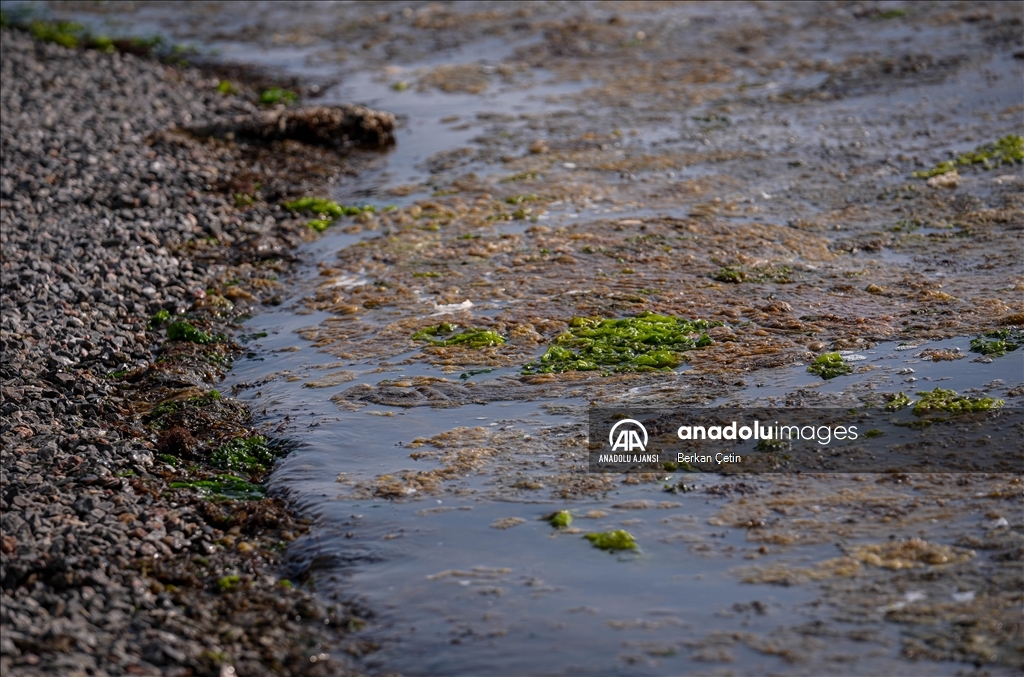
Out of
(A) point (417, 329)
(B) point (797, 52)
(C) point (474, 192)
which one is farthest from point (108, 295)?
(B) point (797, 52)

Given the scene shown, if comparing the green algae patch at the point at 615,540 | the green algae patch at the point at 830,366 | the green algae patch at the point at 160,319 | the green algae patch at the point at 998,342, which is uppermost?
the green algae patch at the point at 160,319

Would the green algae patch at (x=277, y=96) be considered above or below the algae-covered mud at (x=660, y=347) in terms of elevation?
above

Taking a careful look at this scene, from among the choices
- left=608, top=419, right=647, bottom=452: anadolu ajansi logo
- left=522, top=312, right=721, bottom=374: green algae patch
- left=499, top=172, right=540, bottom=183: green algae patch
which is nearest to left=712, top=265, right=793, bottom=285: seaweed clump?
left=522, top=312, right=721, bottom=374: green algae patch

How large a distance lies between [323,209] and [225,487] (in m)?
5.48

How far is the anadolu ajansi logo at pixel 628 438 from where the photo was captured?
681 cm

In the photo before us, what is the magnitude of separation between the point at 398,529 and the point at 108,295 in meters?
4.29

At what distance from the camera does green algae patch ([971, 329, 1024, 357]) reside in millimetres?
7469

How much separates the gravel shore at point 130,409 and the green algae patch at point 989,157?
647cm

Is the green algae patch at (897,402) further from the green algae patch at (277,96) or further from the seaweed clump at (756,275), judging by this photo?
the green algae patch at (277,96)

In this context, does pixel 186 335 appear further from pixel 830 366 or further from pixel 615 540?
pixel 830 366

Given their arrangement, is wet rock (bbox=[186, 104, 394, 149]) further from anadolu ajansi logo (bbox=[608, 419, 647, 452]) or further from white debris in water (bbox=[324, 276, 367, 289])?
anadolu ajansi logo (bbox=[608, 419, 647, 452])

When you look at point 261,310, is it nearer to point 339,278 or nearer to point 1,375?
point 339,278

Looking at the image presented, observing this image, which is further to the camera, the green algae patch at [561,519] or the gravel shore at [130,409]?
the green algae patch at [561,519]

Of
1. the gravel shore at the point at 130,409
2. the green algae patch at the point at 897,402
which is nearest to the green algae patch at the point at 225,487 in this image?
the gravel shore at the point at 130,409
